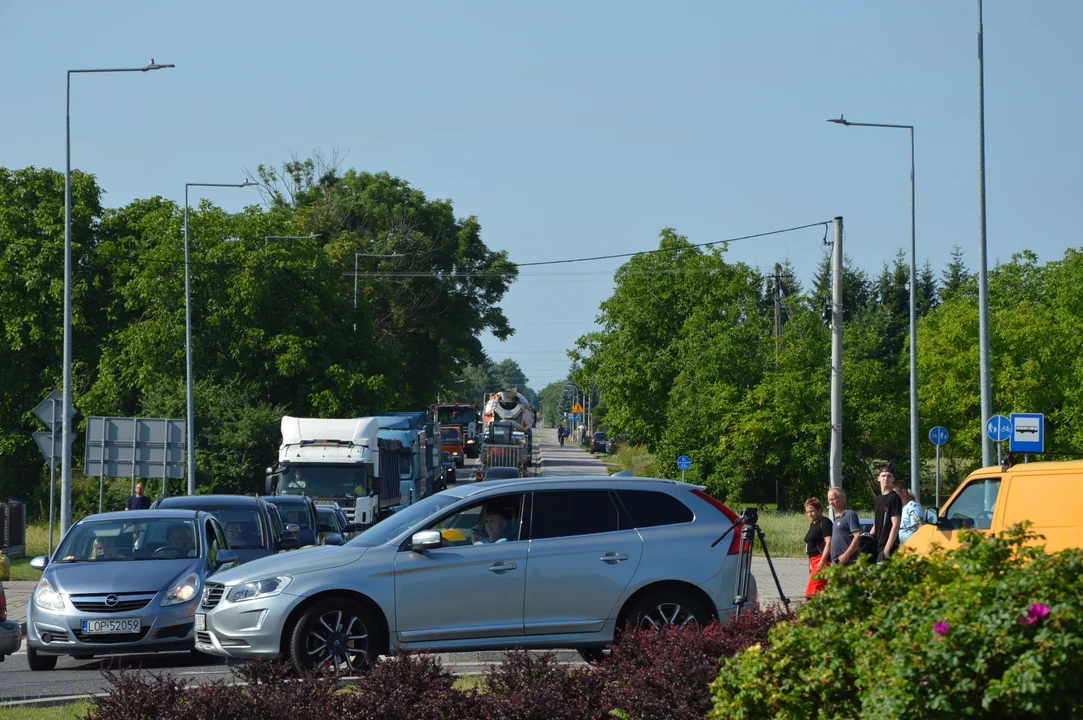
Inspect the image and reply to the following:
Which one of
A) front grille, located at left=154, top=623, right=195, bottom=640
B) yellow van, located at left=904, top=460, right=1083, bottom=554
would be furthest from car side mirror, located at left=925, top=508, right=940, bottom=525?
front grille, located at left=154, top=623, right=195, bottom=640

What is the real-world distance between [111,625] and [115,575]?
59 centimetres

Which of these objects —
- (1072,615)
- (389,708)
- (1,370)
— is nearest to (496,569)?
(389,708)

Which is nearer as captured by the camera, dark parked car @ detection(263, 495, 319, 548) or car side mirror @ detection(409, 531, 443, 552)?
car side mirror @ detection(409, 531, 443, 552)

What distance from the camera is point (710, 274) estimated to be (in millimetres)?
54688

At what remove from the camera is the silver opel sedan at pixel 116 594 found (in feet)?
40.6

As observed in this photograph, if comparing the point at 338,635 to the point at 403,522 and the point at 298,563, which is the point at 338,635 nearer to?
the point at 298,563

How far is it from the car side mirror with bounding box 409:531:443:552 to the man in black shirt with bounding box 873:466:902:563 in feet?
18.0

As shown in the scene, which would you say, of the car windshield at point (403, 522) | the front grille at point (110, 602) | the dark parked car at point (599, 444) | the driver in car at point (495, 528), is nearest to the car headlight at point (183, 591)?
the front grille at point (110, 602)

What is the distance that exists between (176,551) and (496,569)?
490cm

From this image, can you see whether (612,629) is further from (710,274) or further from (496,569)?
(710,274)

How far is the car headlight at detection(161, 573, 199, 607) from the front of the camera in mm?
12664

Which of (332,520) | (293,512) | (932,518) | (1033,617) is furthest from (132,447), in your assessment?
(1033,617)

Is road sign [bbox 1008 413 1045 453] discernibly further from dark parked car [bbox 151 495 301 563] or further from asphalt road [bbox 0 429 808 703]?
dark parked car [bbox 151 495 301 563]

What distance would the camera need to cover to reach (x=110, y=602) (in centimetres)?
1249
